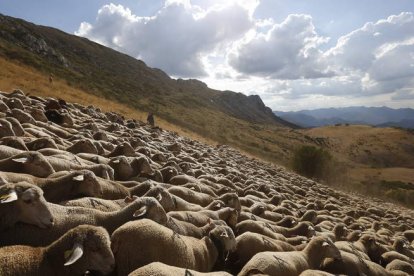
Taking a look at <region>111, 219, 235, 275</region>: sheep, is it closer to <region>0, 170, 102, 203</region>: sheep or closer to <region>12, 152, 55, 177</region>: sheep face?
<region>0, 170, 102, 203</region>: sheep

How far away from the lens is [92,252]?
19.9 feet

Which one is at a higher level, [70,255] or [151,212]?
[151,212]

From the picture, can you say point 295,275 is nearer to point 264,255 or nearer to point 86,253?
point 264,255

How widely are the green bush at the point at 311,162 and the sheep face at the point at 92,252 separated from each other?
1999 inches

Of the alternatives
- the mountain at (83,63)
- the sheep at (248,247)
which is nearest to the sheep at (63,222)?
the sheep at (248,247)

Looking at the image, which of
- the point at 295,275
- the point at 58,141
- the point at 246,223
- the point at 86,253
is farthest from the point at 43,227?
the point at 58,141

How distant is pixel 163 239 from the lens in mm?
7094

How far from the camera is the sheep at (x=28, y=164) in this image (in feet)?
31.1

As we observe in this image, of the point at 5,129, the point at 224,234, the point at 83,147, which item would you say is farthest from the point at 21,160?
the point at 83,147

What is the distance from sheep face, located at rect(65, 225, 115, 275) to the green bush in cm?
5078

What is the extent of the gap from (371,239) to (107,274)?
31.5ft

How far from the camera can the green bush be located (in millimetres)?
54781

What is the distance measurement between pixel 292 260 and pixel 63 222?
4.74m

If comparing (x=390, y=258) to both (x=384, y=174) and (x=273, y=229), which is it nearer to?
(x=273, y=229)
